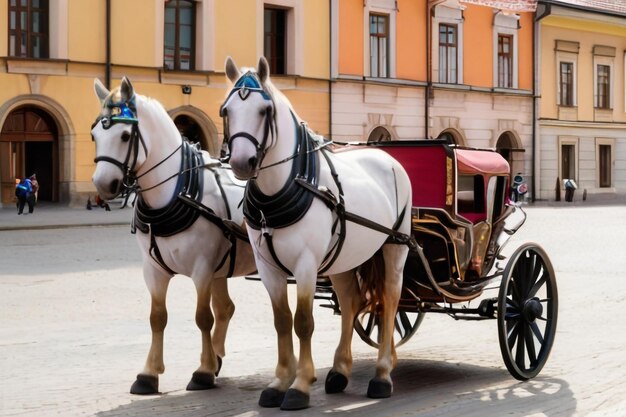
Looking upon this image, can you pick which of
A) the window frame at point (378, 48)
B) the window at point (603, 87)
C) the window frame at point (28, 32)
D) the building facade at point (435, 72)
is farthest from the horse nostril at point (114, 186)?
the window at point (603, 87)

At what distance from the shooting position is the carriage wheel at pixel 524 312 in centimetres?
757

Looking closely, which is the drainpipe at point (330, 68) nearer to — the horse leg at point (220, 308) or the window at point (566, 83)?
the window at point (566, 83)

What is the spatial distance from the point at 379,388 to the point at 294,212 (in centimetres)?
144

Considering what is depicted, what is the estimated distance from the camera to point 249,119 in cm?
637

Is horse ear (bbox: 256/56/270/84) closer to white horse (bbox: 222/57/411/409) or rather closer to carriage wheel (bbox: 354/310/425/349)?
white horse (bbox: 222/57/411/409)

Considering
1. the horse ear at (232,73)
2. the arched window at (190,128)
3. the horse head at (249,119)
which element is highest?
the arched window at (190,128)

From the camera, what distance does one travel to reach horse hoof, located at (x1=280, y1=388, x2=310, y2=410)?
6.51 metres

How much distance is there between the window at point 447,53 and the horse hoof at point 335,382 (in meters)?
33.3

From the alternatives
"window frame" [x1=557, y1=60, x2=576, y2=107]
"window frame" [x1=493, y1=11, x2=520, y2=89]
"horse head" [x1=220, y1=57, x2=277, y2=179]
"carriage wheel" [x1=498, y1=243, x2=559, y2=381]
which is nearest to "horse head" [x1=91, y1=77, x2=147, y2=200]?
"horse head" [x1=220, y1=57, x2=277, y2=179]

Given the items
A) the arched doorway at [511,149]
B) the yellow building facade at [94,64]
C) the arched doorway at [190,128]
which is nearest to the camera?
the yellow building facade at [94,64]

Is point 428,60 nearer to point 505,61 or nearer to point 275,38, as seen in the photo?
point 505,61

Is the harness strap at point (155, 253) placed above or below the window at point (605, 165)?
below

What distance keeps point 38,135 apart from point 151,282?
24270mm

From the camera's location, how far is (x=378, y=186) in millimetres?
7375
